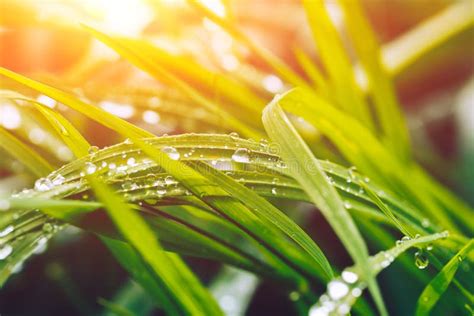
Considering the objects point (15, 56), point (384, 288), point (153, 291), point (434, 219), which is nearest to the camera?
point (153, 291)

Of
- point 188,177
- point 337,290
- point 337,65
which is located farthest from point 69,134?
point 337,65

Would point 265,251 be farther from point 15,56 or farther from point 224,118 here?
point 15,56

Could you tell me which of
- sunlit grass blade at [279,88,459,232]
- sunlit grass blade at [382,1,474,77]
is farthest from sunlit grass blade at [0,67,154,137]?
sunlit grass blade at [382,1,474,77]

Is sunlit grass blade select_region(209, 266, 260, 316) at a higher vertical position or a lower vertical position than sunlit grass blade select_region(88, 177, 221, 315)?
higher

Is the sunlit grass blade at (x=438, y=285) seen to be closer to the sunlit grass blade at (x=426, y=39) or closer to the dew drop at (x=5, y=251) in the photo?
the dew drop at (x=5, y=251)

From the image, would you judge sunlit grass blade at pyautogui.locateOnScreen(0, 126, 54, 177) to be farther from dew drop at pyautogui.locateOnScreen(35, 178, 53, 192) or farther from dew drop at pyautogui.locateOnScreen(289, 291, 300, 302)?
dew drop at pyautogui.locateOnScreen(289, 291, 300, 302)

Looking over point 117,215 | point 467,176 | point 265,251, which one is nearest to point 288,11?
A: point 467,176
